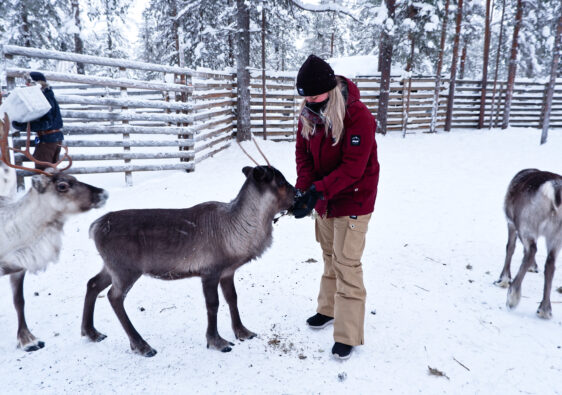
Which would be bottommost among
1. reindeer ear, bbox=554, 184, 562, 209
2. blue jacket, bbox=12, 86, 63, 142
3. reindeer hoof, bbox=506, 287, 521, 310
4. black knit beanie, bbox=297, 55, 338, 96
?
reindeer hoof, bbox=506, 287, 521, 310

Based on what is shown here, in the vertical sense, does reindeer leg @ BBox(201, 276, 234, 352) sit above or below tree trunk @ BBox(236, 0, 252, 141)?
below

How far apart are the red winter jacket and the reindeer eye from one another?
6.94 ft

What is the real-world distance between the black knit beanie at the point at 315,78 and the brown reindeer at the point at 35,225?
7.22ft

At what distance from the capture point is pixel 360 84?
57.7 feet

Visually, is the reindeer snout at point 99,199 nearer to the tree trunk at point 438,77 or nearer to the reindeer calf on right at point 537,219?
the reindeer calf on right at point 537,219

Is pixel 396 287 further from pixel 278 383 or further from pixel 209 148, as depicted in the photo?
pixel 209 148

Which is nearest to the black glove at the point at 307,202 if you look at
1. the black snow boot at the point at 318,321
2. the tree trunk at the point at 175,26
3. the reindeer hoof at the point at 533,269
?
the black snow boot at the point at 318,321

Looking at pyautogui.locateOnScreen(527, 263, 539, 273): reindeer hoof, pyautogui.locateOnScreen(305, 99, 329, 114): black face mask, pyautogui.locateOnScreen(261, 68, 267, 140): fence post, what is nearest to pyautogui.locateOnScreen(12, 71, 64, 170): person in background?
pyautogui.locateOnScreen(305, 99, 329, 114): black face mask

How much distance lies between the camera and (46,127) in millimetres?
6027

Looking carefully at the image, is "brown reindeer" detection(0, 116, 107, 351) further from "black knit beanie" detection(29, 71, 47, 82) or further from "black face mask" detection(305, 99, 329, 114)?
"black knit beanie" detection(29, 71, 47, 82)

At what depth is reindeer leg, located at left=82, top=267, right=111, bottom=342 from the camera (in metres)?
3.39

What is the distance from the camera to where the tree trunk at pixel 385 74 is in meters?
15.4

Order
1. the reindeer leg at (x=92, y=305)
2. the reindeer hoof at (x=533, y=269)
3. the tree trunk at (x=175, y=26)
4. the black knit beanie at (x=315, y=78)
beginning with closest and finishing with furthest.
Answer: the black knit beanie at (x=315, y=78)
the reindeer leg at (x=92, y=305)
the reindeer hoof at (x=533, y=269)
the tree trunk at (x=175, y=26)

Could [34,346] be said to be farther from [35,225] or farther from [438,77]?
A: [438,77]
